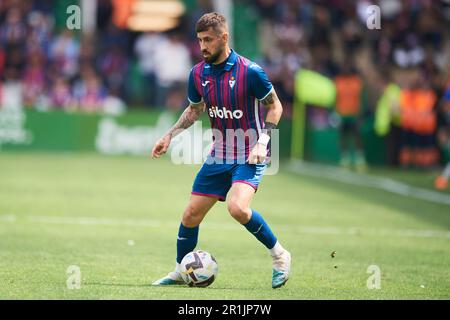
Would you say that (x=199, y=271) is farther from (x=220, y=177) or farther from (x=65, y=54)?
(x=65, y=54)

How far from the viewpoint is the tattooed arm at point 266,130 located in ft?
27.1

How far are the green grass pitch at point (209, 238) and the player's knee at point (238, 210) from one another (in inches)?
22.9

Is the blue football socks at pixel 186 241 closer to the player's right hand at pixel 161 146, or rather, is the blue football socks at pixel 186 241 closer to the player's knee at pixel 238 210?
the player's knee at pixel 238 210

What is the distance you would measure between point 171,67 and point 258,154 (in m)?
17.5

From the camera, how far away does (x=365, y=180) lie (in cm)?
2050

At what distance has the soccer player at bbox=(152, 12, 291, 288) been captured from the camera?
848cm

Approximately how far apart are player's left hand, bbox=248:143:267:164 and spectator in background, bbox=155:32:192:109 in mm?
17208

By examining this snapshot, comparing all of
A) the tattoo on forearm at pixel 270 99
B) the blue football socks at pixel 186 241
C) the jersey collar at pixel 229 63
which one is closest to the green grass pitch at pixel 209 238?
the blue football socks at pixel 186 241

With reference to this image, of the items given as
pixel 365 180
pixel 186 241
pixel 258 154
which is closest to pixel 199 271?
pixel 186 241

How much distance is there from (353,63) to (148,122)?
5.29 meters

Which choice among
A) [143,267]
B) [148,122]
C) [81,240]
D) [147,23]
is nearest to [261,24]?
[147,23]

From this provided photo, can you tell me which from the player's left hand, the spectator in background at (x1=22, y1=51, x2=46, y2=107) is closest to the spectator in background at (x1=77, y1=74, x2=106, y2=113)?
the spectator in background at (x1=22, y1=51, x2=46, y2=107)

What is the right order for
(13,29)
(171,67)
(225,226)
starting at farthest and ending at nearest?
(171,67), (13,29), (225,226)
